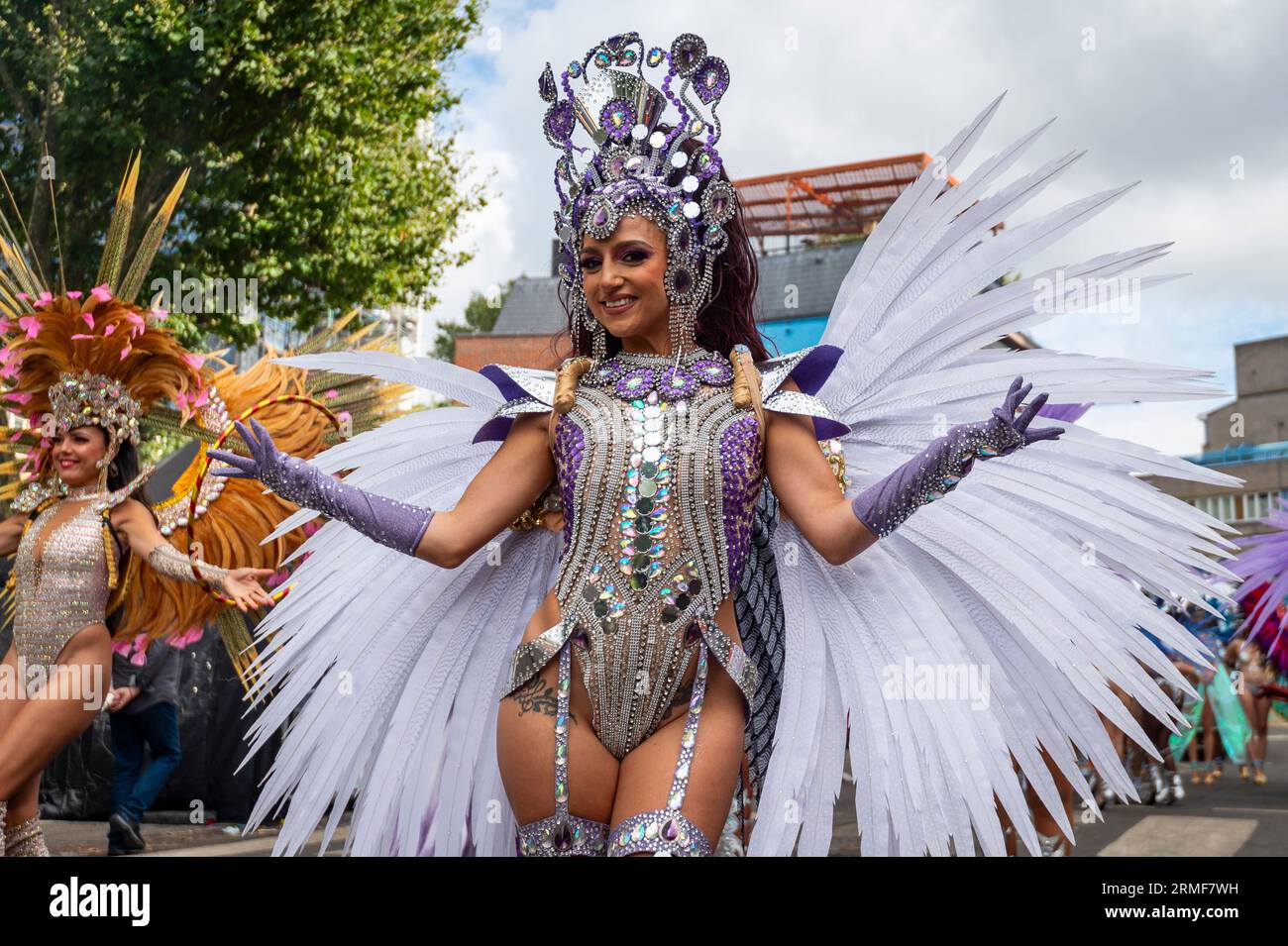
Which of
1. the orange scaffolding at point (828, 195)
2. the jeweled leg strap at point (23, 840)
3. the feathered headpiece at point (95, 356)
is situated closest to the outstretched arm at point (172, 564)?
the feathered headpiece at point (95, 356)

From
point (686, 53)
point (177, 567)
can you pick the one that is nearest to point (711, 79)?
point (686, 53)

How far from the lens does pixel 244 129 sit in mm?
11133

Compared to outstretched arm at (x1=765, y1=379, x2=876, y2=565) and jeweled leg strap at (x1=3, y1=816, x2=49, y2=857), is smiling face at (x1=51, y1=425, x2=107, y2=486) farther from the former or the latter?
outstretched arm at (x1=765, y1=379, x2=876, y2=565)

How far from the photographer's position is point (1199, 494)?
36.9 m

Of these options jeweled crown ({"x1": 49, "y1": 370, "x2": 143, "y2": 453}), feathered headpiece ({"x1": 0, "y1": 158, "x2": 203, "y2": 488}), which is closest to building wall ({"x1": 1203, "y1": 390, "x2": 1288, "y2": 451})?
feathered headpiece ({"x1": 0, "y1": 158, "x2": 203, "y2": 488})

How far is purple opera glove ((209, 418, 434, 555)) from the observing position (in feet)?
8.55

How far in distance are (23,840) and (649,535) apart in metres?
2.86

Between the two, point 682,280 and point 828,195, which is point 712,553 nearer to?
point 682,280

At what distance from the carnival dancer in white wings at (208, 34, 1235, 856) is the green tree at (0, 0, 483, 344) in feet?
24.8

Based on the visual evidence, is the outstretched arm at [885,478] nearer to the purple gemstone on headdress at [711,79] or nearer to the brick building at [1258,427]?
the purple gemstone on headdress at [711,79]

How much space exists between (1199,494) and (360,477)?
38032mm
